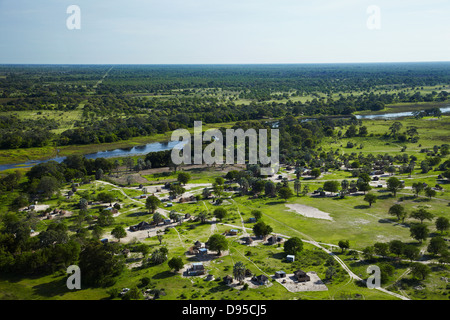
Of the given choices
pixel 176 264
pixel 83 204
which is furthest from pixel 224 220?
pixel 83 204

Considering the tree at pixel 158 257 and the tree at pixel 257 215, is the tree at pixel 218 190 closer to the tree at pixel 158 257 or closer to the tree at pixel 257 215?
the tree at pixel 257 215

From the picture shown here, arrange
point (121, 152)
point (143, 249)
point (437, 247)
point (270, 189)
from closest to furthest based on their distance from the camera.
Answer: point (437, 247)
point (143, 249)
point (270, 189)
point (121, 152)

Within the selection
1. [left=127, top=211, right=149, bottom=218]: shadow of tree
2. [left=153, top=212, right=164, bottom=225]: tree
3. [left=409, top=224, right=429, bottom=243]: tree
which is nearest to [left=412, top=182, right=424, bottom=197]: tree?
[left=409, top=224, right=429, bottom=243]: tree

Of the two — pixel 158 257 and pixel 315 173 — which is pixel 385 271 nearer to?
pixel 158 257

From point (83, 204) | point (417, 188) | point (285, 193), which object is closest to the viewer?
point (83, 204)

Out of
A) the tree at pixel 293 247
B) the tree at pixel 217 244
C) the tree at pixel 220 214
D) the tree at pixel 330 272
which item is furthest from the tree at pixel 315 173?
the tree at pixel 330 272

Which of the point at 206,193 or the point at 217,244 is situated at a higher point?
the point at 206,193

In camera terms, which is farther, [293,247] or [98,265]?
[293,247]

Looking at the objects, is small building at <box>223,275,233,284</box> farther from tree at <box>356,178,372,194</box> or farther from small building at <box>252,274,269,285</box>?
tree at <box>356,178,372,194</box>
